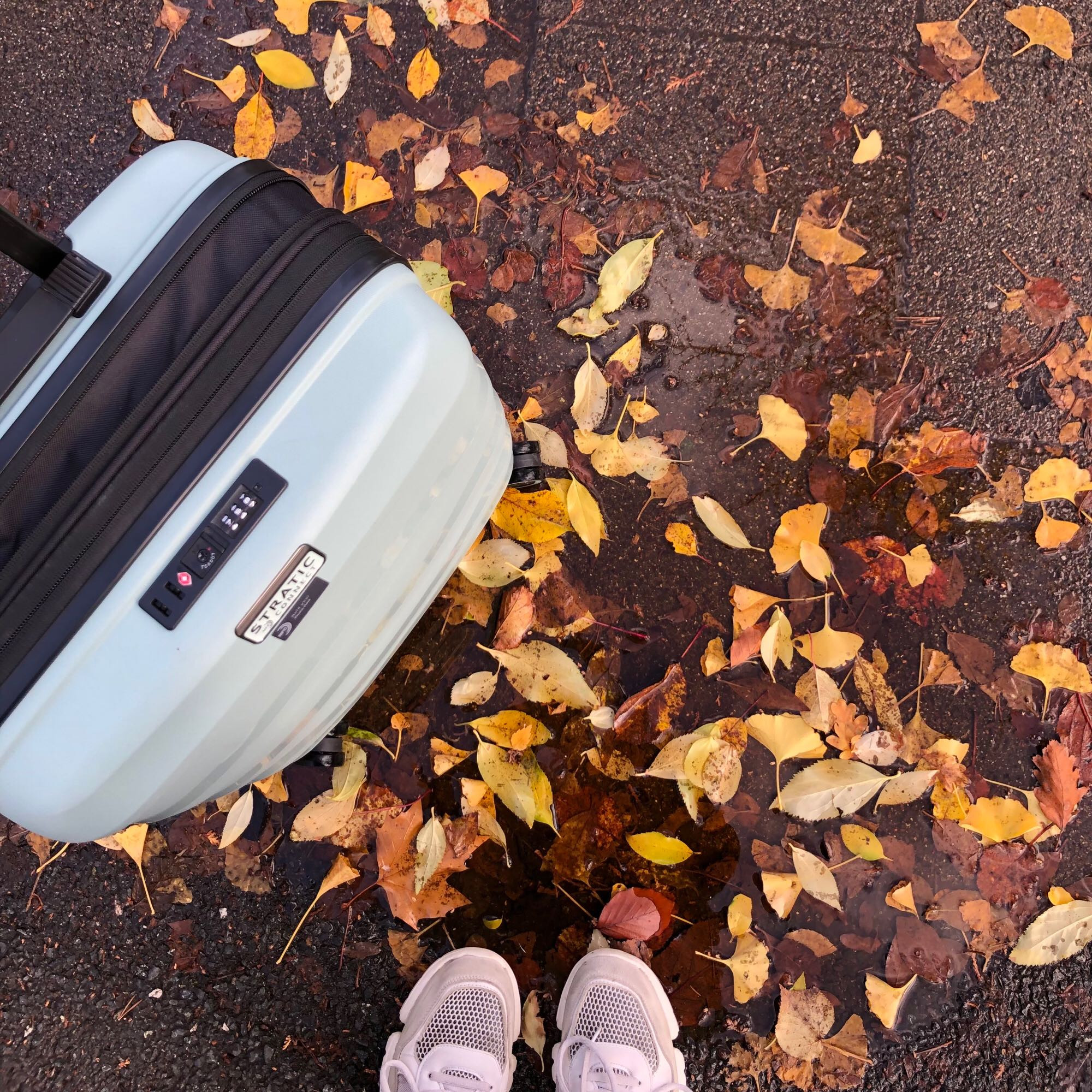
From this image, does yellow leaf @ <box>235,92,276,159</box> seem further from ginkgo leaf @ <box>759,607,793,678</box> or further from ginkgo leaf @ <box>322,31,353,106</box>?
ginkgo leaf @ <box>759,607,793,678</box>

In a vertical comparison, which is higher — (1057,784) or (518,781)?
(518,781)

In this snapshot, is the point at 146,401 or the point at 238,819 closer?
the point at 146,401

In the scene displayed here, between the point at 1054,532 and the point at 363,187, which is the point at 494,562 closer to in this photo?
the point at 363,187

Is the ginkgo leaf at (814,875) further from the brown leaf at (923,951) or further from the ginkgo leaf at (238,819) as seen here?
the ginkgo leaf at (238,819)

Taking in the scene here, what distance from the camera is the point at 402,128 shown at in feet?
4.74

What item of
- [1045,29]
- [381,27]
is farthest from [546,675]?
[1045,29]

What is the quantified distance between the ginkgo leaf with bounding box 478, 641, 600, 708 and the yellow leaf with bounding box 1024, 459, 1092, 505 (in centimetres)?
99

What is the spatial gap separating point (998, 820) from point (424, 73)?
1931 mm

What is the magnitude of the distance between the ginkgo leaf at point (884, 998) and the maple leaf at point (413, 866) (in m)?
0.83

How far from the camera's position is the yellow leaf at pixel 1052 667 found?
1.41 metres

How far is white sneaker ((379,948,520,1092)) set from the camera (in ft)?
4.30

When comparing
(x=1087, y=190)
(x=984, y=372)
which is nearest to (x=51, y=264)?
(x=984, y=372)

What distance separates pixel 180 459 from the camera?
2.79ft

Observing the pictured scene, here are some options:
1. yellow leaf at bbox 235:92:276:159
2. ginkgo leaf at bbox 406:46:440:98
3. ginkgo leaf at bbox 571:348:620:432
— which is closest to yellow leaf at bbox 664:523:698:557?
ginkgo leaf at bbox 571:348:620:432
